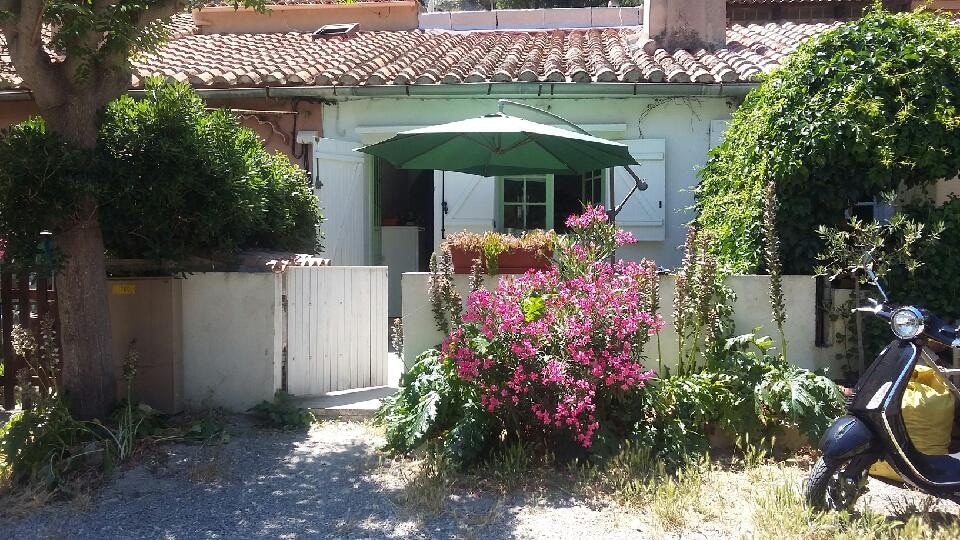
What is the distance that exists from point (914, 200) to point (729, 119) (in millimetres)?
2854

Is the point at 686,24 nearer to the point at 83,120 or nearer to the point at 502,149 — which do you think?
the point at 502,149

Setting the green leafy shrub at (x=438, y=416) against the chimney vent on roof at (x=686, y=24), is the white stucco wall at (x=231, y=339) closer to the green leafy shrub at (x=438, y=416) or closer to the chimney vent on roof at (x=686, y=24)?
the green leafy shrub at (x=438, y=416)

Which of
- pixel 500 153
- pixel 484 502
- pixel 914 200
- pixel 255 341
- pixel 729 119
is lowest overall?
pixel 484 502

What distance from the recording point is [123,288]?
5777 millimetres

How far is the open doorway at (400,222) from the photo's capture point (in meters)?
10.1

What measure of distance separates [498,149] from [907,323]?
346 centimetres

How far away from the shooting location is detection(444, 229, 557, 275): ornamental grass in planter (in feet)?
19.6

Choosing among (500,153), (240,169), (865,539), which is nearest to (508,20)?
(500,153)

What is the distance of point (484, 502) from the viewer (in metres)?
4.26

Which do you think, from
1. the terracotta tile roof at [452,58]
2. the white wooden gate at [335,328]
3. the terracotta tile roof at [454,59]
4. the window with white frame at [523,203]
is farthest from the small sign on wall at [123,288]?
the window with white frame at [523,203]

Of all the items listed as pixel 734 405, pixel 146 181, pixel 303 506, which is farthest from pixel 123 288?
pixel 734 405

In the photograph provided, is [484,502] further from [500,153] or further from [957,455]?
[500,153]

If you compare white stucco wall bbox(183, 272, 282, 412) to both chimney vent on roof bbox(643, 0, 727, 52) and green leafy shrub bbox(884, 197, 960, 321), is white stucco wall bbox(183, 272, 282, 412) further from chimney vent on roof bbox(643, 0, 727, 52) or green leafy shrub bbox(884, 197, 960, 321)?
chimney vent on roof bbox(643, 0, 727, 52)

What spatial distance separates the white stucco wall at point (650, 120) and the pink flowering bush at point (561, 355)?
3.88 meters
